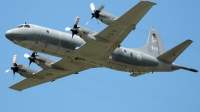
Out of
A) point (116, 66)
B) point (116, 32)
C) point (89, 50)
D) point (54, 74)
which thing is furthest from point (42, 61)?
point (116, 32)

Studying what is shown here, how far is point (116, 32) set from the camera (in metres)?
36.0

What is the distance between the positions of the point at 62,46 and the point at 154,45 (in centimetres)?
1161

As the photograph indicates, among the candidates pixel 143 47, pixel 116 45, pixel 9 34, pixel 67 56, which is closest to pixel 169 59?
pixel 143 47

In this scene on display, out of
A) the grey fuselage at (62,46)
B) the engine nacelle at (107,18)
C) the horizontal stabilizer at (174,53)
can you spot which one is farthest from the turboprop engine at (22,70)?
the horizontal stabilizer at (174,53)

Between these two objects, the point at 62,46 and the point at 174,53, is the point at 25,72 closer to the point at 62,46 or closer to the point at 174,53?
the point at 62,46

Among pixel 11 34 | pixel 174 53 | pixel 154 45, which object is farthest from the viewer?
pixel 154 45

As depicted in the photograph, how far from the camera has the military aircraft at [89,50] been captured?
35.6 m

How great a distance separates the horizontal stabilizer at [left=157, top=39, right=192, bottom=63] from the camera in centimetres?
4003

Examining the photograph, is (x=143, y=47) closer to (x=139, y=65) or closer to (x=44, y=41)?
(x=139, y=65)

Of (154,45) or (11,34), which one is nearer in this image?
(11,34)

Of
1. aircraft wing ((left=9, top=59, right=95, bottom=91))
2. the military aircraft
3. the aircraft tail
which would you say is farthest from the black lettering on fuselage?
the aircraft tail

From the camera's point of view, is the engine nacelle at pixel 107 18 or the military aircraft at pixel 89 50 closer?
the engine nacelle at pixel 107 18

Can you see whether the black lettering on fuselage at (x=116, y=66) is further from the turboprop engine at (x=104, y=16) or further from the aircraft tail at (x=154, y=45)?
the turboprop engine at (x=104, y=16)

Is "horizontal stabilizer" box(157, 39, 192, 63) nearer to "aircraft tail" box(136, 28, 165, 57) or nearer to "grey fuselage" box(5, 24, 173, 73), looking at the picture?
"aircraft tail" box(136, 28, 165, 57)
